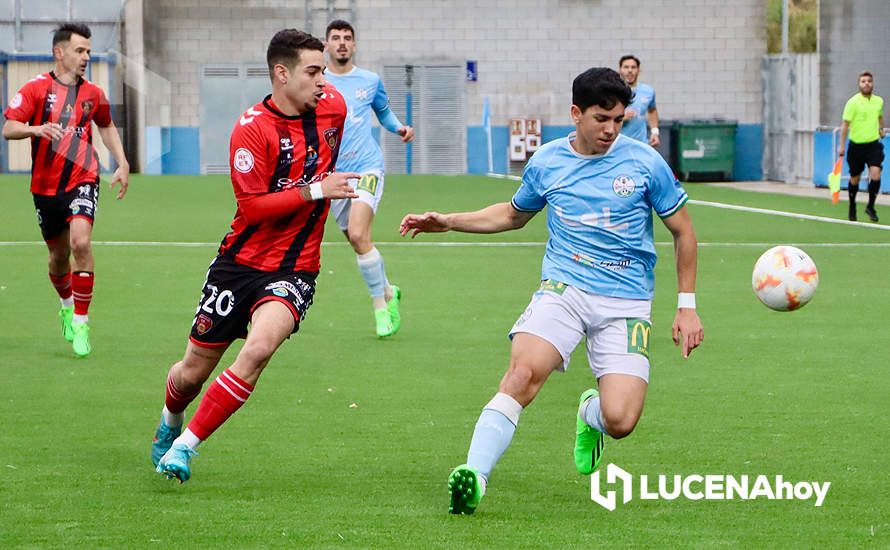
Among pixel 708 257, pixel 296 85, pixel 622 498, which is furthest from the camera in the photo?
pixel 708 257

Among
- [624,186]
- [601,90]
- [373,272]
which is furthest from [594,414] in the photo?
[373,272]

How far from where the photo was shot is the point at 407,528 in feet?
19.0

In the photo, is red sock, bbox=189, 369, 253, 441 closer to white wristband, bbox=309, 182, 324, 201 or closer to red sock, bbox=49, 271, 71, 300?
white wristband, bbox=309, 182, 324, 201

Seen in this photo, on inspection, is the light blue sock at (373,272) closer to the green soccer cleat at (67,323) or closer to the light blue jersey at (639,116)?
the green soccer cleat at (67,323)

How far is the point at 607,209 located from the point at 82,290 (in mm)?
5218

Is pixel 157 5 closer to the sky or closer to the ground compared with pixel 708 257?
Result: closer to the sky

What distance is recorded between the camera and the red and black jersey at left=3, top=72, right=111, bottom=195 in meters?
10.7

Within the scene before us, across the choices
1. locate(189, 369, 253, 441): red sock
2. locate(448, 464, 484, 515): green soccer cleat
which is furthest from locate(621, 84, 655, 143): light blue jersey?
locate(448, 464, 484, 515): green soccer cleat

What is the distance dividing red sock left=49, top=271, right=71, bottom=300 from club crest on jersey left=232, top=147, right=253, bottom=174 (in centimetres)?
476

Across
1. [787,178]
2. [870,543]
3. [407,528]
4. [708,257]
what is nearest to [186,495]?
[407,528]

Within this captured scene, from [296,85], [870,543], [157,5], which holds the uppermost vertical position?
[157,5]

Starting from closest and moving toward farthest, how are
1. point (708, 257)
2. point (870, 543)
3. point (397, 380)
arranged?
point (870, 543)
point (397, 380)
point (708, 257)

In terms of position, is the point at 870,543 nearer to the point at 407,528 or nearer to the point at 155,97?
the point at 407,528

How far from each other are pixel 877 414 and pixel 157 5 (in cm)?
3395
